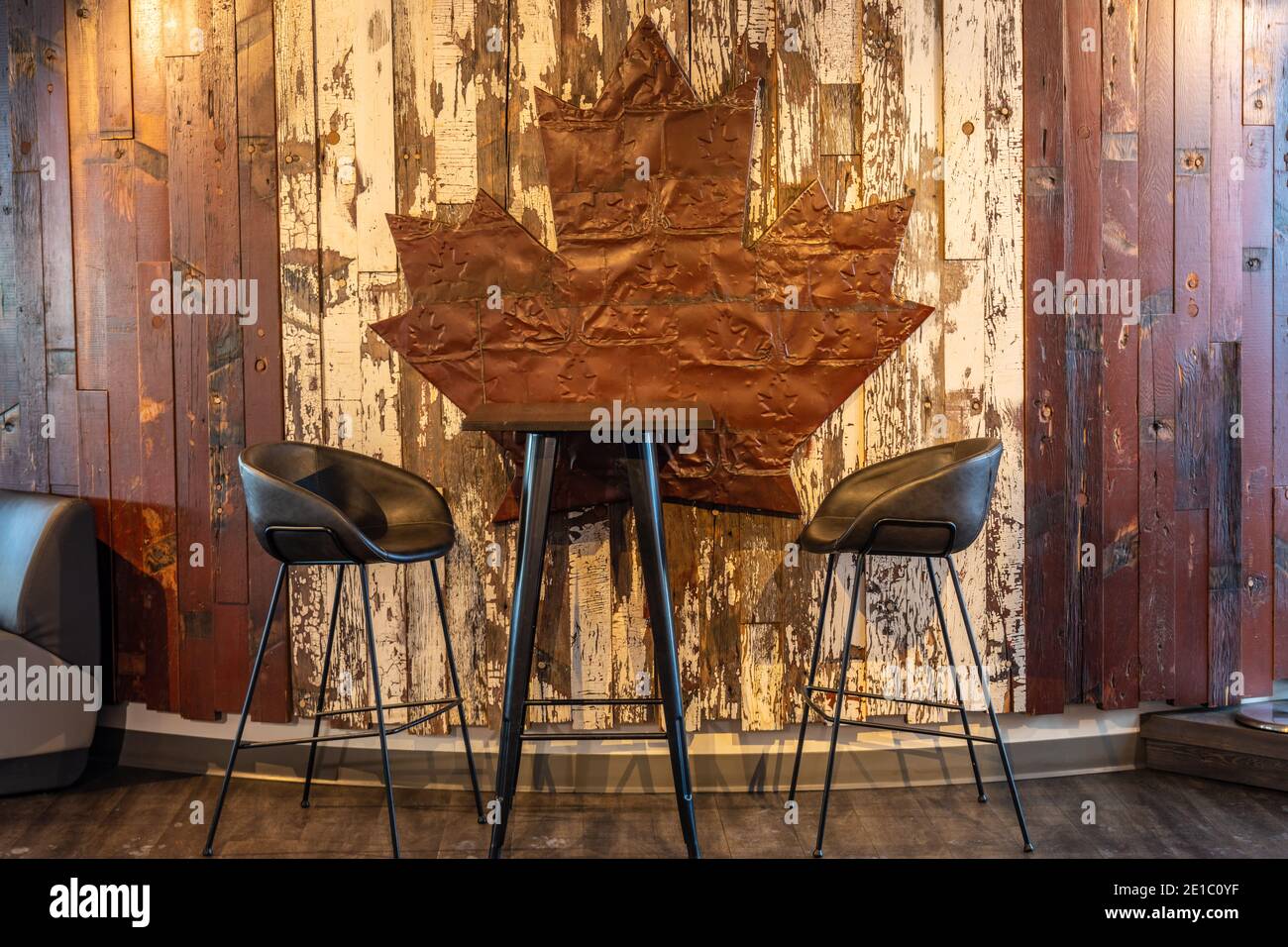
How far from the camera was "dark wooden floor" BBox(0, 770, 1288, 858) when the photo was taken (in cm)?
289

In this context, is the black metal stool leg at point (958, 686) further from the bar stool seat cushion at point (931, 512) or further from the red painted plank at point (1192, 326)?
the red painted plank at point (1192, 326)

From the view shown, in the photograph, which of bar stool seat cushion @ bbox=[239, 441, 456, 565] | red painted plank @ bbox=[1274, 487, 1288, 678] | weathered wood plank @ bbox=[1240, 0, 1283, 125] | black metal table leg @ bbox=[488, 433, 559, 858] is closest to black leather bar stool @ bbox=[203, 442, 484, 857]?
bar stool seat cushion @ bbox=[239, 441, 456, 565]

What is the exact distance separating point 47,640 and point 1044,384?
3231 millimetres

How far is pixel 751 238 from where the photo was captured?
3.32 metres

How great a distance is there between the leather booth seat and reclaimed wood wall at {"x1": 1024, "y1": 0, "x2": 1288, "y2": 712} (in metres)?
3.02

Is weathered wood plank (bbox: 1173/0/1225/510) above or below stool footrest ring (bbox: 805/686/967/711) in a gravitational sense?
above

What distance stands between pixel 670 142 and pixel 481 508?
1.29 metres

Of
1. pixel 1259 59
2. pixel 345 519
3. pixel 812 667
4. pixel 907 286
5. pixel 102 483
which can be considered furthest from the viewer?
pixel 102 483

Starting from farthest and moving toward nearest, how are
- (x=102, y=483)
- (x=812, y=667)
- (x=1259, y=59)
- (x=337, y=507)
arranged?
(x=102, y=483), (x=1259, y=59), (x=812, y=667), (x=337, y=507)

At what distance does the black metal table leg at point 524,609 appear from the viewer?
2742 mm

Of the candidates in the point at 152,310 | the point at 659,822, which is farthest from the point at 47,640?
the point at 659,822

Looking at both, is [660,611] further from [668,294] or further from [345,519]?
[668,294]

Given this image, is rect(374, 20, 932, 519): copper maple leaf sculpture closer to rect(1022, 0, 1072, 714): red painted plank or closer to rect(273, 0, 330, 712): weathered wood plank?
rect(273, 0, 330, 712): weathered wood plank
